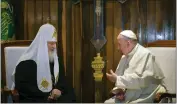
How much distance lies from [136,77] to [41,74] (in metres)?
0.97

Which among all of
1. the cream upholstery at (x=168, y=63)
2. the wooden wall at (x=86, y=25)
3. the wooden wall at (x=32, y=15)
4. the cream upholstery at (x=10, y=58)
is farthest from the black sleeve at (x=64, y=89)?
the wooden wall at (x=32, y=15)

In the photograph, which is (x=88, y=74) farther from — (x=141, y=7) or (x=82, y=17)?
(x=141, y=7)

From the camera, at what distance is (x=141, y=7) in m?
4.20

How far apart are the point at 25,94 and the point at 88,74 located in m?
1.47

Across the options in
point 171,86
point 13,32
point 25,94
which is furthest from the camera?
point 13,32

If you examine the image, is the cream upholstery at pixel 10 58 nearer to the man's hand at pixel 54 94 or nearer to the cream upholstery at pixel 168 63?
the man's hand at pixel 54 94

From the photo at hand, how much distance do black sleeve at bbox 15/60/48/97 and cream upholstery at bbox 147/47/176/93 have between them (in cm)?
133

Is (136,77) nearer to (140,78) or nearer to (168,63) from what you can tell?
(140,78)

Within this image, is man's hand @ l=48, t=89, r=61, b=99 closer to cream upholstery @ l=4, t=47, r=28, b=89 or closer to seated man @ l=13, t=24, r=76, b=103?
seated man @ l=13, t=24, r=76, b=103

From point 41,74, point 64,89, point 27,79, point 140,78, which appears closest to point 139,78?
point 140,78

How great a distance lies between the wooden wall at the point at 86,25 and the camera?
4188 millimetres

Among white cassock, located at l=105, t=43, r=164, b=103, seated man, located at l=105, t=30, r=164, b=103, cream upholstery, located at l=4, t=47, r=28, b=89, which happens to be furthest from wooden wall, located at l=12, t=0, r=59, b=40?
white cassock, located at l=105, t=43, r=164, b=103

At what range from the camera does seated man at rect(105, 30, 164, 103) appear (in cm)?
309

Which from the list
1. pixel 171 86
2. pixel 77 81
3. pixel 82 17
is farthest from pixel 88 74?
pixel 171 86
